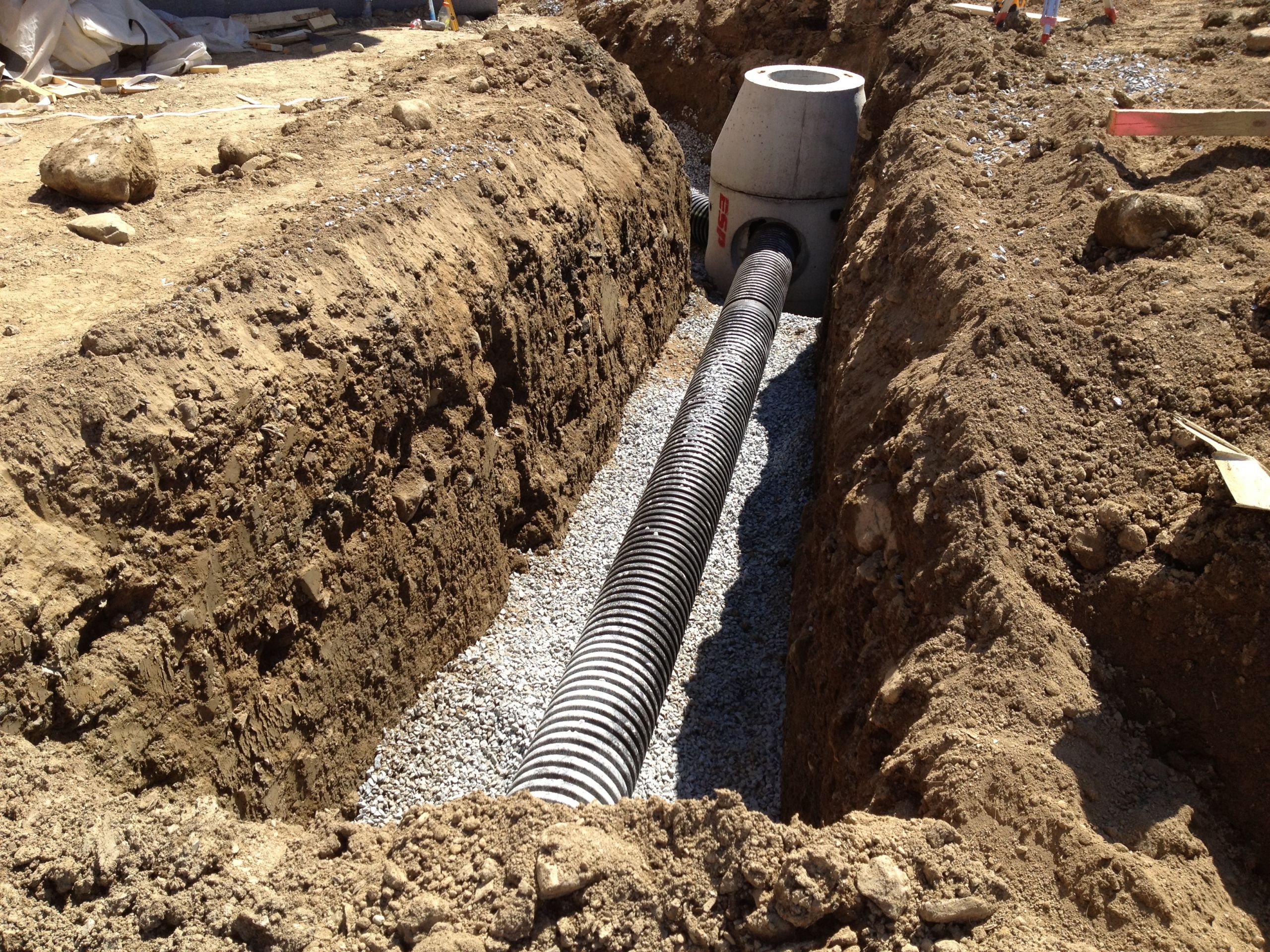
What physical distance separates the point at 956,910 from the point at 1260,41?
24.8ft

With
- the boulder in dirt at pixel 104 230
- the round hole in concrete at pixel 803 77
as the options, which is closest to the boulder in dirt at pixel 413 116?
the boulder in dirt at pixel 104 230

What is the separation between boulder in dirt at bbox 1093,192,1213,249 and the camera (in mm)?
4805

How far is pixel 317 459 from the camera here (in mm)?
4695

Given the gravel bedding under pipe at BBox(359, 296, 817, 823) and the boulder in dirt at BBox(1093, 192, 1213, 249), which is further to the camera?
the gravel bedding under pipe at BBox(359, 296, 817, 823)

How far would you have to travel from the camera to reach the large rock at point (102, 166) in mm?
5500

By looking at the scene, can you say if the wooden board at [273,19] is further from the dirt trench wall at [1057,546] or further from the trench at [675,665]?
the dirt trench wall at [1057,546]

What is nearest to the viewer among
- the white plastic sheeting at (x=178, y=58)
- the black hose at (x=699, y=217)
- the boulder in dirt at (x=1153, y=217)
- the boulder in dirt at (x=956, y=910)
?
the boulder in dirt at (x=956, y=910)

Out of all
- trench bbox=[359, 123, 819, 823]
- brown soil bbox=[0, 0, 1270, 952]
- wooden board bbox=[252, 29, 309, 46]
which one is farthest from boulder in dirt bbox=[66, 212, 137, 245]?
wooden board bbox=[252, 29, 309, 46]

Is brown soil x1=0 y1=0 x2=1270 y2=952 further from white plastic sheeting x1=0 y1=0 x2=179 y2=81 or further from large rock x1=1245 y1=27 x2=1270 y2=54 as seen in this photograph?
white plastic sheeting x1=0 y1=0 x2=179 y2=81

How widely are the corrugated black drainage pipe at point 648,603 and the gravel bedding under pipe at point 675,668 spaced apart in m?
0.42

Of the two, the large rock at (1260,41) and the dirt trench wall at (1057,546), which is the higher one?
the large rock at (1260,41)

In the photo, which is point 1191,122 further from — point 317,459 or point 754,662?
point 317,459

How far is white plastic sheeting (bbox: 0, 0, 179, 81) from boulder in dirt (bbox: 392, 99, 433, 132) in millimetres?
4590

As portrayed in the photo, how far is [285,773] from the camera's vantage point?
455 centimetres
